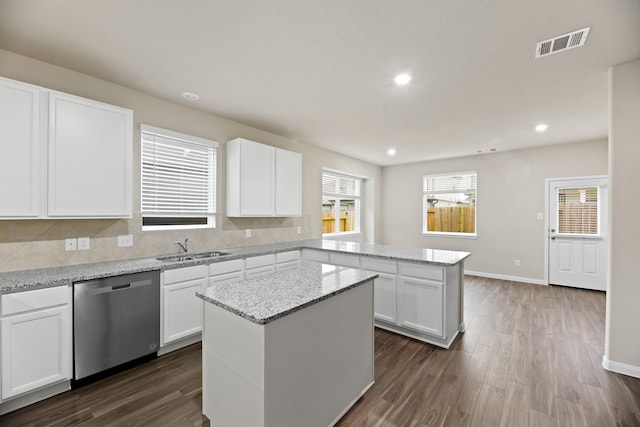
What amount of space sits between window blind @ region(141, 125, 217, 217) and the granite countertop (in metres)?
1.83

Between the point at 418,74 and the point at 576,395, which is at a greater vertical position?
the point at 418,74

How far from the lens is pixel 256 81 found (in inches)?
107

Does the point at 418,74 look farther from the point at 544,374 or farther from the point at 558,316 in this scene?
the point at 558,316

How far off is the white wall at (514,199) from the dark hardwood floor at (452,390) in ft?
8.20

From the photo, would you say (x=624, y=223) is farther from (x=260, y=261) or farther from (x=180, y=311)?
(x=180, y=311)

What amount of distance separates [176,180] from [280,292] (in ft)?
7.60

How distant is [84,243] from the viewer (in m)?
2.56

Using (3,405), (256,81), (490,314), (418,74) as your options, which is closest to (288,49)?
(256,81)

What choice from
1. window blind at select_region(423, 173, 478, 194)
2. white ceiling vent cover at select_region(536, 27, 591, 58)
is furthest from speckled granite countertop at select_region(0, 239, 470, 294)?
window blind at select_region(423, 173, 478, 194)

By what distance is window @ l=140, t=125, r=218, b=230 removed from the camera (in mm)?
3047

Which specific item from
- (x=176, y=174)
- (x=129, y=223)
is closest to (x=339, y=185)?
(x=176, y=174)

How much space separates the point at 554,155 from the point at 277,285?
5.85 meters

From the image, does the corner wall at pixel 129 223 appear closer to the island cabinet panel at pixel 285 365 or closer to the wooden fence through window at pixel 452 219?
the island cabinet panel at pixel 285 365

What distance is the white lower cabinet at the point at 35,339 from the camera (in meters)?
1.83
